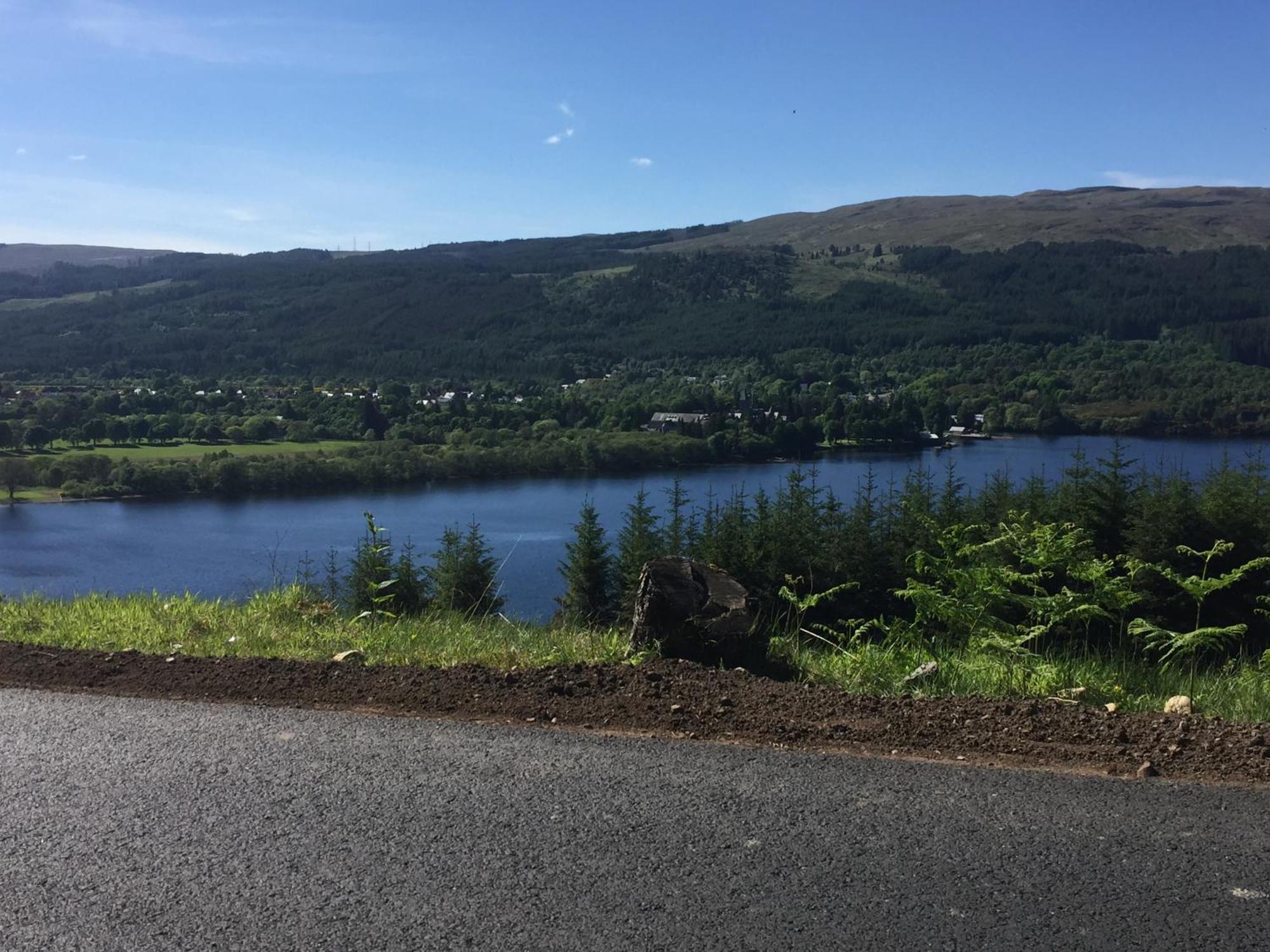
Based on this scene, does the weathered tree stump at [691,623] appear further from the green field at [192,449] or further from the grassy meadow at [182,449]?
the green field at [192,449]

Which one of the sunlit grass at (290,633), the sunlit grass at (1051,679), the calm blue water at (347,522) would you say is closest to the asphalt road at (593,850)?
the sunlit grass at (1051,679)

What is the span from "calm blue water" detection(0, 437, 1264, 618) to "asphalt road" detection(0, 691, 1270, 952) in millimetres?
15993

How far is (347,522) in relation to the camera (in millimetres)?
40094

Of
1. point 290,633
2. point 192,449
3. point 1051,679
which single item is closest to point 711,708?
point 1051,679

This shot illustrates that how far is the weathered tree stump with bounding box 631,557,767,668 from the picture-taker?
19.4 ft

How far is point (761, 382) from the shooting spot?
103938mm

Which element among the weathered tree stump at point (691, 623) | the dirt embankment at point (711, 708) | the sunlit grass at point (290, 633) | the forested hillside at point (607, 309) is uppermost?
the forested hillside at point (607, 309)

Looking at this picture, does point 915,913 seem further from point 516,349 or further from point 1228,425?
point 516,349

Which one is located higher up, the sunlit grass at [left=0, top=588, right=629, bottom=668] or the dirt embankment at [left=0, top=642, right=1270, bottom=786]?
the dirt embankment at [left=0, top=642, right=1270, bottom=786]

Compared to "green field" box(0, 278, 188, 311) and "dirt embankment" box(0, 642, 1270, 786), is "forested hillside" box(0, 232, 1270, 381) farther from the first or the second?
"dirt embankment" box(0, 642, 1270, 786)

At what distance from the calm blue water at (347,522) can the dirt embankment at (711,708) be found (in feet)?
47.3

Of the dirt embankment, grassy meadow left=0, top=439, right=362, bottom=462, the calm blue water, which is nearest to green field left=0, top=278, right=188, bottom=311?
grassy meadow left=0, top=439, right=362, bottom=462

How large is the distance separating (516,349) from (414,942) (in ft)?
457

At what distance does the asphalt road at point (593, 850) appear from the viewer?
3.03 m
